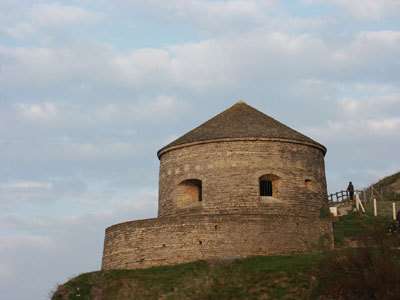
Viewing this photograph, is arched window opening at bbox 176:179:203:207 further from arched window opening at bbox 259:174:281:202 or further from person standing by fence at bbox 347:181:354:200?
person standing by fence at bbox 347:181:354:200

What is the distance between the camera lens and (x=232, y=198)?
24.5 metres

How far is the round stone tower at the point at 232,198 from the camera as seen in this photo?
2205cm

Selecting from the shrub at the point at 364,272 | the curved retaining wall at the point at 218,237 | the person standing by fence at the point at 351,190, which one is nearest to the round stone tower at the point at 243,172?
the curved retaining wall at the point at 218,237

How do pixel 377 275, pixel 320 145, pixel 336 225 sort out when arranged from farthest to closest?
pixel 320 145
pixel 336 225
pixel 377 275

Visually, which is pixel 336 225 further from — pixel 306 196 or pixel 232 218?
pixel 232 218

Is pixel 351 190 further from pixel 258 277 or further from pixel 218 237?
pixel 258 277

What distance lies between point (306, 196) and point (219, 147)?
4.08 meters

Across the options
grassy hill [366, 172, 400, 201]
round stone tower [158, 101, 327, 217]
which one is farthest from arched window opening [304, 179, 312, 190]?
grassy hill [366, 172, 400, 201]

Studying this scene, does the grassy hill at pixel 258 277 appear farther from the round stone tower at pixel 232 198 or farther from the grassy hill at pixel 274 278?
the round stone tower at pixel 232 198

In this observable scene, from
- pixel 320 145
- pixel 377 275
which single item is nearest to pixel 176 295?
pixel 377 275

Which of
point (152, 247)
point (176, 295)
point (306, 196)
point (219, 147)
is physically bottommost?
point (176, 295)

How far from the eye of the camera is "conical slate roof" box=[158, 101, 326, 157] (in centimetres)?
2544

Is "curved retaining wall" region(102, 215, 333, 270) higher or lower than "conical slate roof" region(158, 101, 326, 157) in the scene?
lower

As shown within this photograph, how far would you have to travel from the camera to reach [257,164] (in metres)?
24.9
